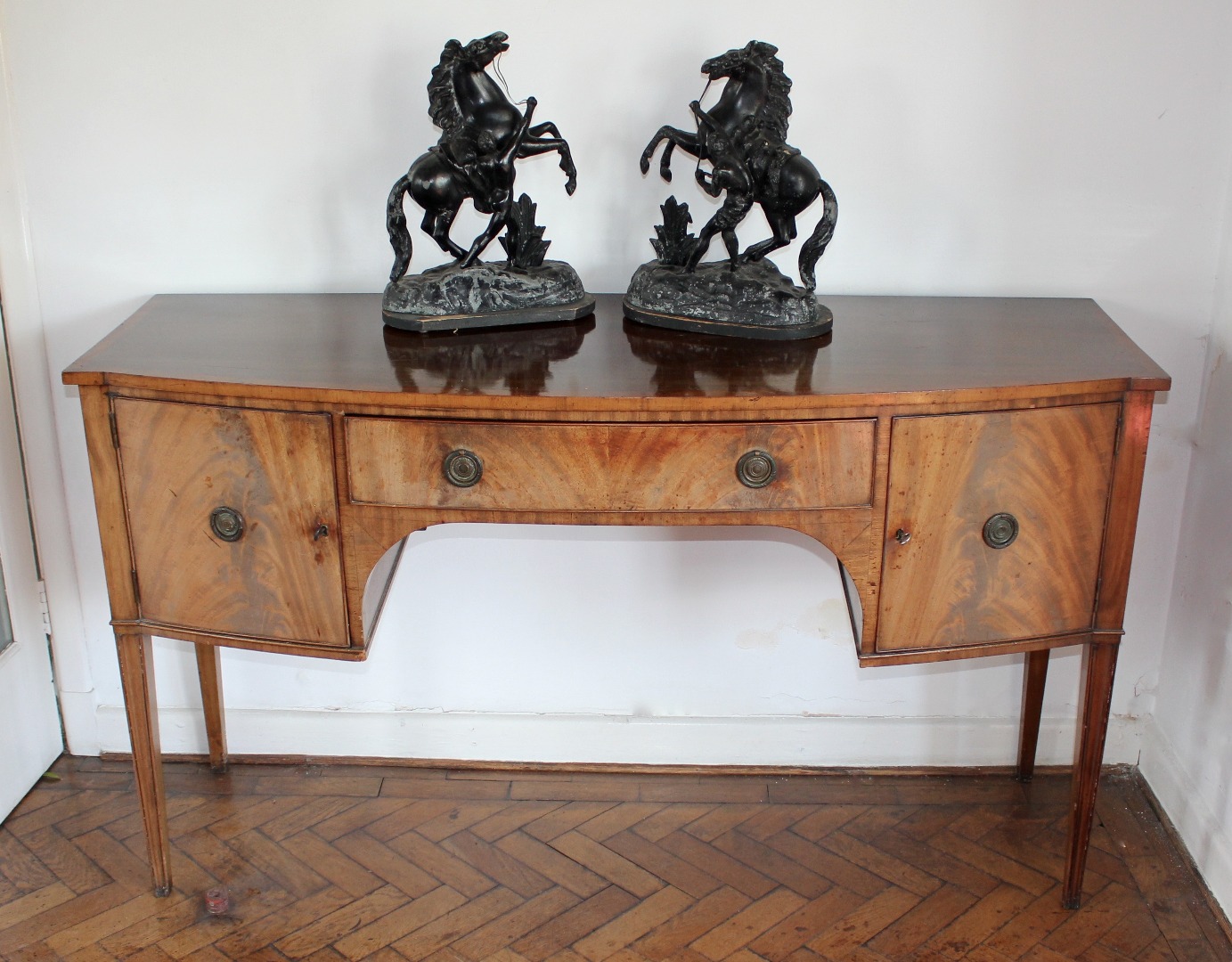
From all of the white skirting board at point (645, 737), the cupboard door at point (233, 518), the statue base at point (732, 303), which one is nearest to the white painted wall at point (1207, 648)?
the white skirting board at point (645, 737)

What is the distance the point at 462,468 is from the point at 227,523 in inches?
16.5

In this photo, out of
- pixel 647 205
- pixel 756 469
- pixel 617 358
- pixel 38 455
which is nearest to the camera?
pixel 756 469

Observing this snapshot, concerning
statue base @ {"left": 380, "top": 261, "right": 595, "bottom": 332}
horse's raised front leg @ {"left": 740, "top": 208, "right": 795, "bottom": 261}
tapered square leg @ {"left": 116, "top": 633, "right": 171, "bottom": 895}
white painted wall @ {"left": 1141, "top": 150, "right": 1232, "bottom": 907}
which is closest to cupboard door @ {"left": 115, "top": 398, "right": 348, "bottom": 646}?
tapered square leg @ {"left": 116, "top": 633, "right": 171, "bottom": 895}

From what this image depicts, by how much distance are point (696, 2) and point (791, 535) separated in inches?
42.3

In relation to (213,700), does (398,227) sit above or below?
above

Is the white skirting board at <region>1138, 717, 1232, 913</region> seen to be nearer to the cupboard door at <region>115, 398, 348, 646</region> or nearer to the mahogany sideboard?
the mahogany sideboard

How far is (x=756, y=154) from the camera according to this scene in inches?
77.5

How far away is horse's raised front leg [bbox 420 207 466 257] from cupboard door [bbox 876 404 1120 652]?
0.84 m

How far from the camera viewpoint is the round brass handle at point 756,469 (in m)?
1.79

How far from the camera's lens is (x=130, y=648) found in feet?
6.83

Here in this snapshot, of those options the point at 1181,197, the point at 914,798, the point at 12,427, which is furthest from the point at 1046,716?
the point at 12,427

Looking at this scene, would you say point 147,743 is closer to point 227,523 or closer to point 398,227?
point 227,523

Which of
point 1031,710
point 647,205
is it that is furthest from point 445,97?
point 1031,710

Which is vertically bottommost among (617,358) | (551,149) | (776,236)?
(617,358)
